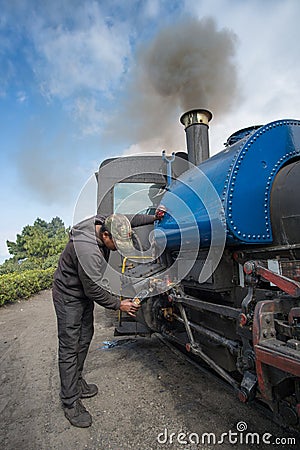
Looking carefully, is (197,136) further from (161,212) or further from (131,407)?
(131,407)

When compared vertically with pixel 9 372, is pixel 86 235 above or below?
above

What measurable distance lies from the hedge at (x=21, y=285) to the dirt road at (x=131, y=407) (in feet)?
14.8

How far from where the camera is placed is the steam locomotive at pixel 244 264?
1.63m

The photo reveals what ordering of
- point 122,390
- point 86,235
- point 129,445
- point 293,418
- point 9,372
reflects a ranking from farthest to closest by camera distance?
point 9,372
point 122,390
point 86,235
point 129,445
point 293,418

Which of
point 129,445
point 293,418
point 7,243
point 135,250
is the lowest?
point 129,445

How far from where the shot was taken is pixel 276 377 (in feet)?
5.20

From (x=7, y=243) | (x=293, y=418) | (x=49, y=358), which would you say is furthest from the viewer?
(x=7, y=243)

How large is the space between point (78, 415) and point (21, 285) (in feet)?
25.4

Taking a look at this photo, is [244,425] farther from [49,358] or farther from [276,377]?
[49,358]

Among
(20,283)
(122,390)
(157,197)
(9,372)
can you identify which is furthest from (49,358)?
(20,283)

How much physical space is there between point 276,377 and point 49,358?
3488 mm

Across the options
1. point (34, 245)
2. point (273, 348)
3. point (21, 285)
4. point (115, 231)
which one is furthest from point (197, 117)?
point (34, 245)

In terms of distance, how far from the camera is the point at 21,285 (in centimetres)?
950

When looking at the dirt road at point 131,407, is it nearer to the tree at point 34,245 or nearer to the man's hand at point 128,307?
the man's hand at point 128,307
